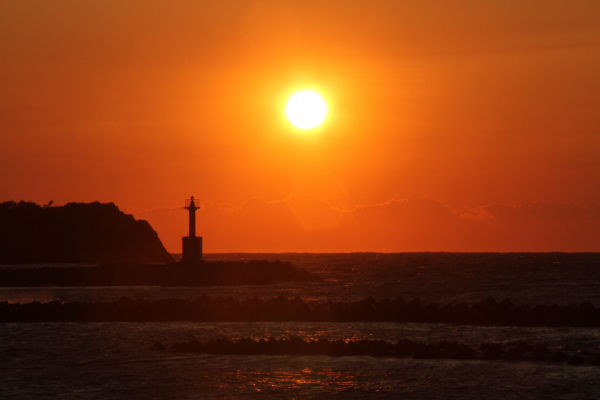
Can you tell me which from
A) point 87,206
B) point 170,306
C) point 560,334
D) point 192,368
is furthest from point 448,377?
point 87,206

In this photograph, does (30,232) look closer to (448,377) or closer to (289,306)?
(289,306)

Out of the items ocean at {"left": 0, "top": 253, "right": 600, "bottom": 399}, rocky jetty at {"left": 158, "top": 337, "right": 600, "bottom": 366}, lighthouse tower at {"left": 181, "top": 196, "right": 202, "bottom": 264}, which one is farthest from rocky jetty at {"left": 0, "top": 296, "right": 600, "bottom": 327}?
lighthouse tower at {"left": 181, "top": 196, "right": 202, "bottom": 264}

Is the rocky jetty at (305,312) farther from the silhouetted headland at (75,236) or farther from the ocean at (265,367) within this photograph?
the silhouetted headland at (75,236)

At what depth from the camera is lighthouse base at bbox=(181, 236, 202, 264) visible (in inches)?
3435

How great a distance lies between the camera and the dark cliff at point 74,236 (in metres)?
143

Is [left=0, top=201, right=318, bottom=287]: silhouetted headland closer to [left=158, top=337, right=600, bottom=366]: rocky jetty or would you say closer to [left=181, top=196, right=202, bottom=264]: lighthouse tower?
[left=181, top=196, right=202, bottom=264]: lighthouse tower

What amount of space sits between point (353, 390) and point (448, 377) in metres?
3.76

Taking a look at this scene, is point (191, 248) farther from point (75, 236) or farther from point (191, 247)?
point (75, 236)

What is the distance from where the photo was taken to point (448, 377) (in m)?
27.8

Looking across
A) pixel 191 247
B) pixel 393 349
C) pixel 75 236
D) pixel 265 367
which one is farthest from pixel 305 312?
pixel 75 236

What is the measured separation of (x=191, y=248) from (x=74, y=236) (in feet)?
206

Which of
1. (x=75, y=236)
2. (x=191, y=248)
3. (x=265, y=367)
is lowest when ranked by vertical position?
(x=265, y=367)

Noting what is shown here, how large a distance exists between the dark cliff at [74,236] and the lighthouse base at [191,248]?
5706 centimetres

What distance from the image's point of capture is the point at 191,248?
8794 cm
